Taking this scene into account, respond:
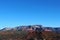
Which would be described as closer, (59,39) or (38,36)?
(38,36)

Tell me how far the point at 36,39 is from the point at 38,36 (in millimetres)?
4136

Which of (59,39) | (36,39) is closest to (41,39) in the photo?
(36,39)

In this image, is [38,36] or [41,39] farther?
[38,36]

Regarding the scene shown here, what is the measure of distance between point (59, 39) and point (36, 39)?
56.0 feet

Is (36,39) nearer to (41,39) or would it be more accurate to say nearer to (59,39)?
(41,39)

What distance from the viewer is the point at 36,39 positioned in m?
72.4

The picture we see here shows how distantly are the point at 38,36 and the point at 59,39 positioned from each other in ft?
44.9

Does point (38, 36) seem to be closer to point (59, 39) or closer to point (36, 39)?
point (36, 39)

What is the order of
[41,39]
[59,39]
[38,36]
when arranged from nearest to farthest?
[41,39] → [38,36] → [59,39]

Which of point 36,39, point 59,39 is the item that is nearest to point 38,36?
point 36,39

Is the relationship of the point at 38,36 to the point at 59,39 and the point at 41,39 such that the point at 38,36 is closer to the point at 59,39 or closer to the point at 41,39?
the point at 41,39

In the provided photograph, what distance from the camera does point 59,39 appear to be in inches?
3359

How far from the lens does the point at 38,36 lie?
76312mm

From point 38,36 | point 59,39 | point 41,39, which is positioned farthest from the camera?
point 59,39
